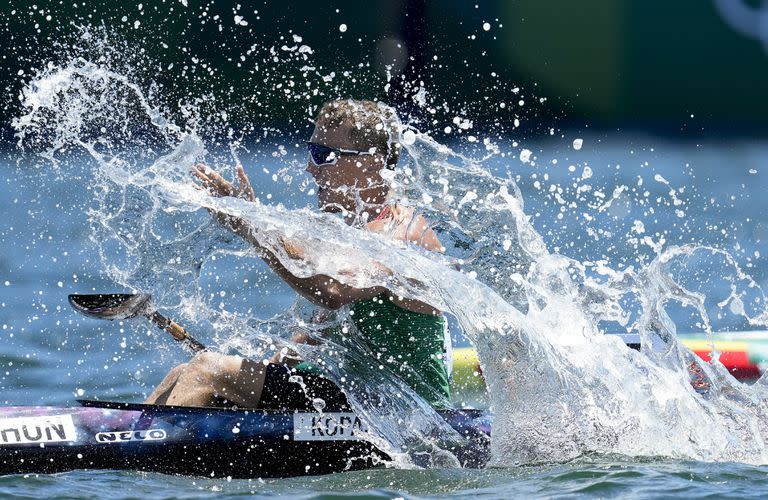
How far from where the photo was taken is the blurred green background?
1510cm

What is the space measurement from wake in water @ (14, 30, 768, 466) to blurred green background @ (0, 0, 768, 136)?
402 inches

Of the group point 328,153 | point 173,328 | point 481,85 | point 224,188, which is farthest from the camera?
point 481,85

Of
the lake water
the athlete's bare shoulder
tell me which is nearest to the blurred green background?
the lake water

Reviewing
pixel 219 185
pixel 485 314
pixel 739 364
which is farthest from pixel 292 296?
pixel 219 185

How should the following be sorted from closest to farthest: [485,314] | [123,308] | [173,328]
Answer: [485,314] < [123,308] < [173,328]

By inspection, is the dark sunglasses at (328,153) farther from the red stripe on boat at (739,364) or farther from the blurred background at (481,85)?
the blurred background at (481,85)

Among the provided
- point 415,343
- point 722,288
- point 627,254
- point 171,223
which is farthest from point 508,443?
point 171,223

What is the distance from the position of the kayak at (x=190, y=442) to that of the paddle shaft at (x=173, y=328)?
2.01ft

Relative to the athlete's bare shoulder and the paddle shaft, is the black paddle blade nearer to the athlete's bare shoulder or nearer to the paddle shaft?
the paddle shaft

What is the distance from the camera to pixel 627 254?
440 inches

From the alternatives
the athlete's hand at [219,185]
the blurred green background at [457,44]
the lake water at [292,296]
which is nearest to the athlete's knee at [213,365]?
the lake water at [292,296]

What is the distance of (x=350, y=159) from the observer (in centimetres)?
486

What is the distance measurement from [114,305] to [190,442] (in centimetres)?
88

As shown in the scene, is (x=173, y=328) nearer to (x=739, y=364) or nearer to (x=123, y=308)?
(x=123, y=308)
